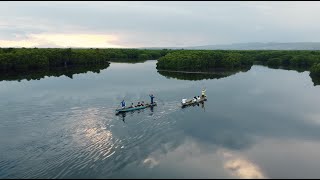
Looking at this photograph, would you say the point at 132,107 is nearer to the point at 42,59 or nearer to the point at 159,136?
the point at 159,136

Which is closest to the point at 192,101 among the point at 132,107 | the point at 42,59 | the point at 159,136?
the point at 132,107

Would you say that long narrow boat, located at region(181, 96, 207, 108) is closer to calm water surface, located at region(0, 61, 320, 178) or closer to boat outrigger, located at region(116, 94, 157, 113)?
calm water surface, located at region(0, 61, 320, 178)

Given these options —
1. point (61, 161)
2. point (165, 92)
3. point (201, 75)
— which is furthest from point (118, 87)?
point (61, 161)

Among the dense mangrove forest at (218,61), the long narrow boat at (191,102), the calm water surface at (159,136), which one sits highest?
the dense mangrove forest at (218,61)

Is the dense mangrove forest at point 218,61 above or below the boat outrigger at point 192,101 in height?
above

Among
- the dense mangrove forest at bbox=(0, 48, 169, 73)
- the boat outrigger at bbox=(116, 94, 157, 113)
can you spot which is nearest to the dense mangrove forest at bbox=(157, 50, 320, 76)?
the dense mangrove forest at bbox=(0, 48, 169, 73)

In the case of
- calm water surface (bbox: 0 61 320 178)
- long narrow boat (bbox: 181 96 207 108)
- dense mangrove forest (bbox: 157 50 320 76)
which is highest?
dense mangrove forest (bbox: 157 50 320 76)

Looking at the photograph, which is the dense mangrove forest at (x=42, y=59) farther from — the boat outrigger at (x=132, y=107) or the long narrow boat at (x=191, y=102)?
the long narrow boat at (x=191, y=102)

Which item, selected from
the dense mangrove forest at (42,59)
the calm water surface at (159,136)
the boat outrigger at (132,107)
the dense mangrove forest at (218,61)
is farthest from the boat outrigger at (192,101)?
the dense mangrove forest at (42,59)
